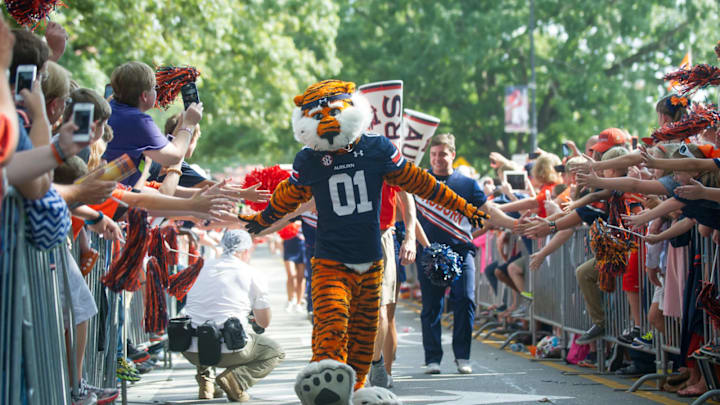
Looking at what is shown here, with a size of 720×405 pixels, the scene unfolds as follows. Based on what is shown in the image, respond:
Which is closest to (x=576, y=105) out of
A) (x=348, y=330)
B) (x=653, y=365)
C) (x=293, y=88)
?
(x=293, y=88)

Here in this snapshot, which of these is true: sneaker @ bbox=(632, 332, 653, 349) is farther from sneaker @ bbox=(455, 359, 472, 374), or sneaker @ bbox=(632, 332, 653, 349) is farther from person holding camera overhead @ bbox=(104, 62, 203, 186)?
person holding camera overhead @ bbox=(104, 62, 203, 186)

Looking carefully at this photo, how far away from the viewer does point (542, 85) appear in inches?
1564

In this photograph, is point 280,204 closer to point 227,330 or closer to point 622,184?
point 227,330

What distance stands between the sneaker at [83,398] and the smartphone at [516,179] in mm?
7659

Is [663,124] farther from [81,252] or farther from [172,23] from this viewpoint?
[172,23]

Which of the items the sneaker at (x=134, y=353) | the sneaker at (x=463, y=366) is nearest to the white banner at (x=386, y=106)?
the sneaker at (x=463, y=366)

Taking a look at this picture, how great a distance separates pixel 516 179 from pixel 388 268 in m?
4.84

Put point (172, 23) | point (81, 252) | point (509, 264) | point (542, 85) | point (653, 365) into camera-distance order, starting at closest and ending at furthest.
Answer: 1. point (81, 252)
2. point (653, 365)
3. point (509, 264)
4. point (172, 23)
5. point (542, 85)

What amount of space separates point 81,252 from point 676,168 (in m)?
4.12

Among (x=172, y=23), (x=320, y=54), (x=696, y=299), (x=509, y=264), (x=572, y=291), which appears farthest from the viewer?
(x=320, y=54)

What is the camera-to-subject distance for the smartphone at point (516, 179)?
12.6 m

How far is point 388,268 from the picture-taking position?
820cm

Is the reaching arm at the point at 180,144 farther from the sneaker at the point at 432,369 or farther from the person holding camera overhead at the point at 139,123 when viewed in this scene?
the sneaker at the point at 432,369

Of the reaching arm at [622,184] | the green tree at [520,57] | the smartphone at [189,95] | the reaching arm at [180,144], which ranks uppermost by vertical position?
→ the green tree at [520,57]
